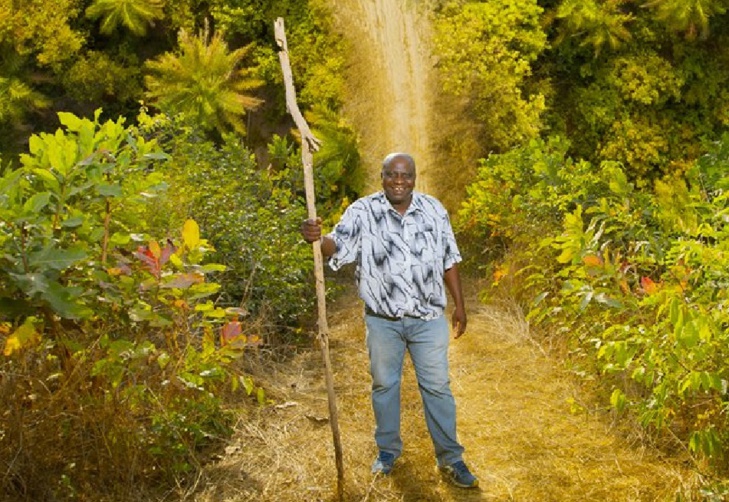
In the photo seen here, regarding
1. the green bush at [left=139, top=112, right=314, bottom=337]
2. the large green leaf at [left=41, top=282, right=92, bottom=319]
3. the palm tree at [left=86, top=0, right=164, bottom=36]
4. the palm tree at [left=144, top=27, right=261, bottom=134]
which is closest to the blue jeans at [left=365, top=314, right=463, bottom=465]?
the large green leaf at [left=41, top=282, right=92, bottom=319]

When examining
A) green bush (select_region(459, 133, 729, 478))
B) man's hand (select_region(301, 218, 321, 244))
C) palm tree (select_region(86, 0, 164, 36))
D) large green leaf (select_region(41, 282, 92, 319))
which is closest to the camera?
large green leaf (select_region(41, 282, 92, 319))

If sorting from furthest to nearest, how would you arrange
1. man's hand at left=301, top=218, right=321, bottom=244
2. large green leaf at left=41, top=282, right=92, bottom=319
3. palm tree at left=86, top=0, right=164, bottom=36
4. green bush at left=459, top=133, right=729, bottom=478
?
palm tree at left=86, top=0, right=164, bottom=36 → man's hand at left=301, top=218, right=321, bottom=244 → green bush at left=459, top=133, right=729, bottom=478 → large green leaf at left=41, top=282, right=92, bottom=319

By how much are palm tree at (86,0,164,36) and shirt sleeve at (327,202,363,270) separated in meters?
10.6

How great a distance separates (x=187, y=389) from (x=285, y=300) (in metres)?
2.37

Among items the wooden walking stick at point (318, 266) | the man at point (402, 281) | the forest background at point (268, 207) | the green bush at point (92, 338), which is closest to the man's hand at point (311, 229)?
the wooden walking stick at point (318, 266)

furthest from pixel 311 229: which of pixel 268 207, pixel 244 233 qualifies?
pixel 268 207

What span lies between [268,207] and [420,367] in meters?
3.50

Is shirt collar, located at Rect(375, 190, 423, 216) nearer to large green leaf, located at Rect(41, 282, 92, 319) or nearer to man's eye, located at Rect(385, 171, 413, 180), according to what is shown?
man's eye, located at Rect(385, 171, 413, 180)

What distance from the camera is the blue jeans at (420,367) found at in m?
4.44

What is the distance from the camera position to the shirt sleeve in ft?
14.6

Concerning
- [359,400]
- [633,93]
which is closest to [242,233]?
[359,400]

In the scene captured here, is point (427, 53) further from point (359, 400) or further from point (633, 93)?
point (359, 400)

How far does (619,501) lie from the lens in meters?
4.41

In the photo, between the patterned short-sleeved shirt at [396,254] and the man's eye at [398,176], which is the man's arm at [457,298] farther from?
the man's eye at [398,176]
